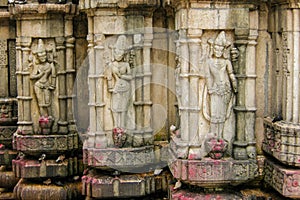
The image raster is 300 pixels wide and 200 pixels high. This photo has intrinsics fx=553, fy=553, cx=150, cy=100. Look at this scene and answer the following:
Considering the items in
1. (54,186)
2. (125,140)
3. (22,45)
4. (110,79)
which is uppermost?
(22,45)

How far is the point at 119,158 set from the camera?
9000mm

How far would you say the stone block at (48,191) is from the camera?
10.5 m

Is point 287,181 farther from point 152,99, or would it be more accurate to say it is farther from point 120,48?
point 120,48

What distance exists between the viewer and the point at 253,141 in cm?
767

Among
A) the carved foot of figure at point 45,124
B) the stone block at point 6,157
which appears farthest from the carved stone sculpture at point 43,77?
the stone block at point 6,157

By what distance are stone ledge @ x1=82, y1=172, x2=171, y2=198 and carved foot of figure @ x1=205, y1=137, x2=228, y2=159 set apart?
1.92m

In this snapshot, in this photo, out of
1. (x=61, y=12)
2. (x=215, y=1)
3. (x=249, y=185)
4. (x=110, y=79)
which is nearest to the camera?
(x=215, y=1)

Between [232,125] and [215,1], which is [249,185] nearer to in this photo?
[232,125]

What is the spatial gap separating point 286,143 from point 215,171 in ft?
3.36

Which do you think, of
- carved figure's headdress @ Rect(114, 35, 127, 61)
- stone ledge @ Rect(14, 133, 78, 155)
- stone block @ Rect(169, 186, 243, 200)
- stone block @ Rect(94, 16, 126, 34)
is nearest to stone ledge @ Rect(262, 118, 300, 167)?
stone block @ Rect(169, 186, 243, 200)

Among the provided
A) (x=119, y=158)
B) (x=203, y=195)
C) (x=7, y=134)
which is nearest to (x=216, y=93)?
(x=203, y=195)

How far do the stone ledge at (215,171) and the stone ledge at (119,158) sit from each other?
1.58 m

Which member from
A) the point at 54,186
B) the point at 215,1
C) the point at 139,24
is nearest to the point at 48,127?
the point at 54,186

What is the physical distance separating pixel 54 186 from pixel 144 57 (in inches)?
129
